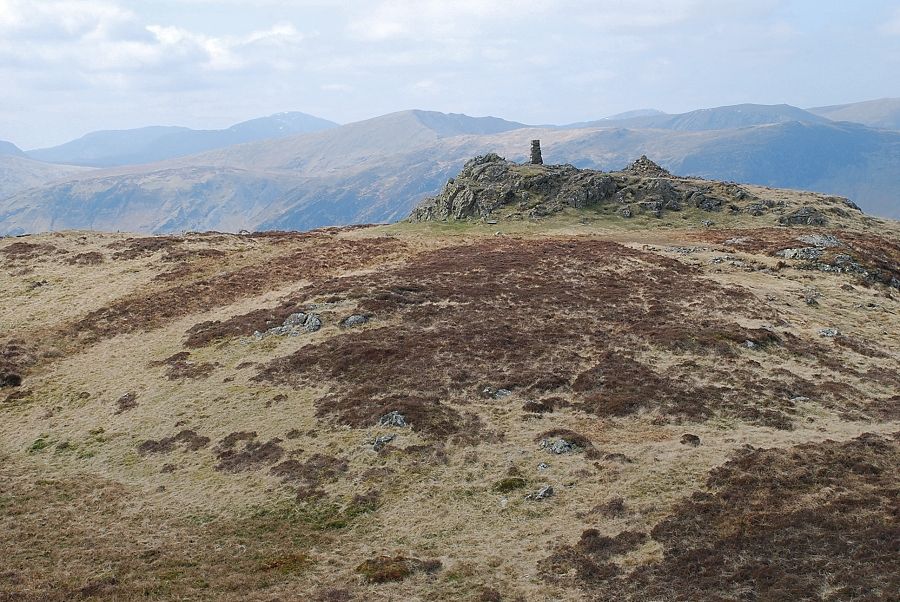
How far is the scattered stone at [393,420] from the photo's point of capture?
105 ft

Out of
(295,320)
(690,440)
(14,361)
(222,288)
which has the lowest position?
(690,440)

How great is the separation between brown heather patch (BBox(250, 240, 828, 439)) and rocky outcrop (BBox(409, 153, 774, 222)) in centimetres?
3329

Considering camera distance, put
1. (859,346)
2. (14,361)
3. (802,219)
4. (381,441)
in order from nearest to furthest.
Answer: (381,441), (859,346), (14,361), (802,219)

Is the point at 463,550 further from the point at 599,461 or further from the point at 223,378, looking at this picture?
the point at 223,378

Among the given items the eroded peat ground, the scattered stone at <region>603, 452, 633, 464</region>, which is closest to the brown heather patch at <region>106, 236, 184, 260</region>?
the eroded peat ground

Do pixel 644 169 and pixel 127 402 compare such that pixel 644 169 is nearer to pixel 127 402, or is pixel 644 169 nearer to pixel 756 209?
pixel 756 209

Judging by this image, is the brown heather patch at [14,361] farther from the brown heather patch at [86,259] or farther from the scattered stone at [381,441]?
the scattered stone at [381,441]

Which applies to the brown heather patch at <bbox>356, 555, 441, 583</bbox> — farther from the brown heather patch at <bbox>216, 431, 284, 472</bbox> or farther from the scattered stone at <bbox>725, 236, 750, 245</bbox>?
the scattered stone at <bbox>725, 236, 750, 245</bbox>

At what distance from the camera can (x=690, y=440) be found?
28.7 m

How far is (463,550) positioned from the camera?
896 inches

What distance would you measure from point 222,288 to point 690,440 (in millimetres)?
46090

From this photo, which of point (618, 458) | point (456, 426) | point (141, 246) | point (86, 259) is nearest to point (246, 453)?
point (456, 426)

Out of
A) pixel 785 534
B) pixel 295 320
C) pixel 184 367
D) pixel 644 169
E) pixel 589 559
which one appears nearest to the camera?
pixel 785 534

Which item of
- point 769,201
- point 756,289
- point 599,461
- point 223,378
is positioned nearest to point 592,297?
point 756,289
